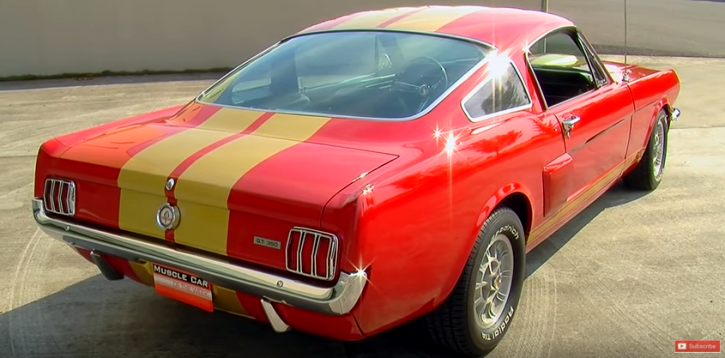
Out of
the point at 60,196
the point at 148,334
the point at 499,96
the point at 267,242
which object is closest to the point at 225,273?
the point at 267,242

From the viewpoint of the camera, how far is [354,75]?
11.2ft

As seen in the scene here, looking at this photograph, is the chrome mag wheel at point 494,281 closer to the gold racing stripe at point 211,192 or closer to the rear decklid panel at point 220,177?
the rear decklid panel at point 220,177

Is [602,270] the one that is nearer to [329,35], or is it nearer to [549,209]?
[549,209]

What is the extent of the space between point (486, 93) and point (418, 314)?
1.16 metres

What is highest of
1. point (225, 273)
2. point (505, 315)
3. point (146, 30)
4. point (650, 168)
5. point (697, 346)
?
→ point (146, 30)

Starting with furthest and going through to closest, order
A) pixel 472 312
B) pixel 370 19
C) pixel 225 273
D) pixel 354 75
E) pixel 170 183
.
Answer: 1. pixel 370 19
2. pixel 354 75
3. pixel 472 312
4. pixel 170 183
5. pixel 225 273

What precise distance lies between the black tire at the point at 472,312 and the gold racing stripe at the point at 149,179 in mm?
1192

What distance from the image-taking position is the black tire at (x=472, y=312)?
109 inches

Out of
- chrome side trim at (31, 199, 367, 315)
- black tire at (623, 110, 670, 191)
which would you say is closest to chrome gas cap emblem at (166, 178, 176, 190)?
chrome side trim at (31, 199, 367, 315)

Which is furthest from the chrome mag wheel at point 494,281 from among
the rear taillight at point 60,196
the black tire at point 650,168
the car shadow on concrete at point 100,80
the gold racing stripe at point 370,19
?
the car shadow on concrete at point 100,80

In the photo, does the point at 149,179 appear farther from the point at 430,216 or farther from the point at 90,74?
the point at 90,74

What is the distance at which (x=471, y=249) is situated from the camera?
2.74 m

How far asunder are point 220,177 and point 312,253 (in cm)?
49

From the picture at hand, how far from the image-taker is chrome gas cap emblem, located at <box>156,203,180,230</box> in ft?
8.25
